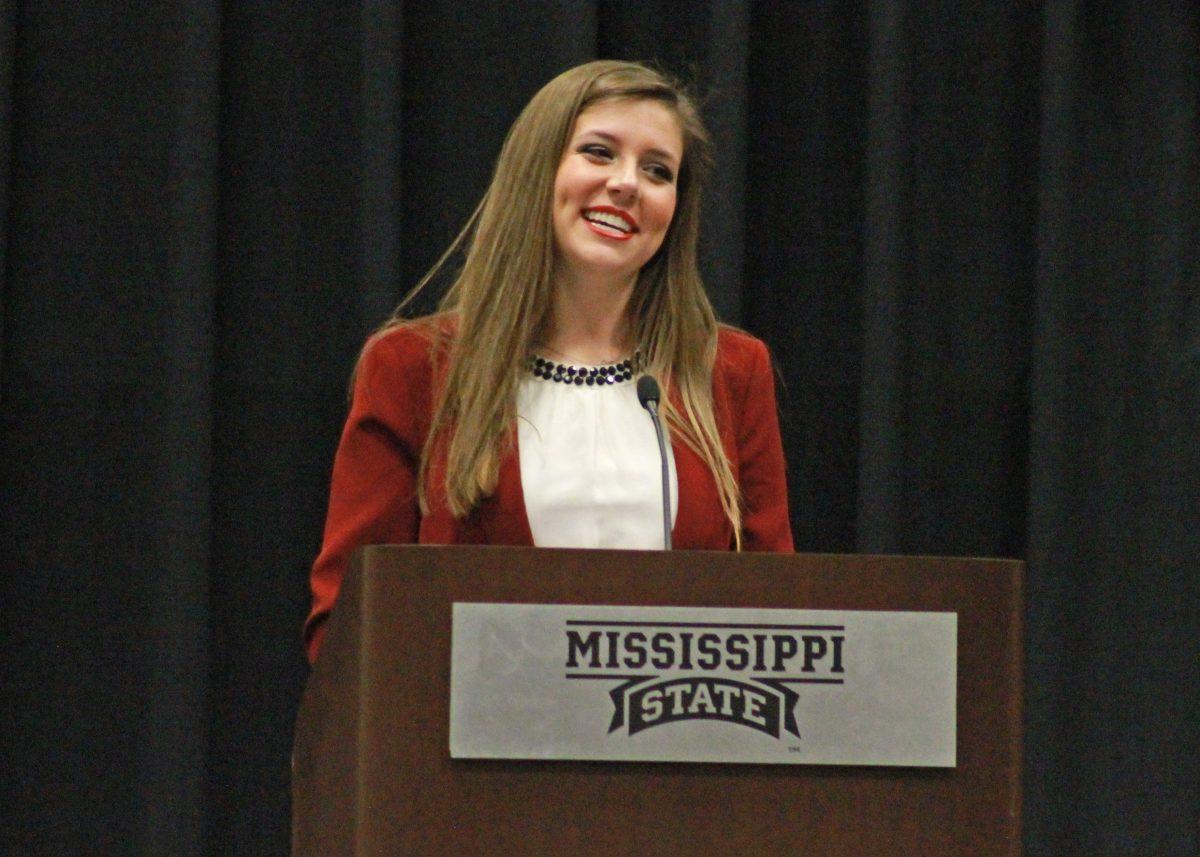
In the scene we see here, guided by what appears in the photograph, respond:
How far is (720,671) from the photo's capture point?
109 centimetres

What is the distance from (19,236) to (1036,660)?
1.79 meters

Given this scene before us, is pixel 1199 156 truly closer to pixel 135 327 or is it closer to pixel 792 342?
pixel 792 342

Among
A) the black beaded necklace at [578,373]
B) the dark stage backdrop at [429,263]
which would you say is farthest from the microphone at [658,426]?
the dark stage backdrop at [429,263]

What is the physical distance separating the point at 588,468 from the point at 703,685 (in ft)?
1.88

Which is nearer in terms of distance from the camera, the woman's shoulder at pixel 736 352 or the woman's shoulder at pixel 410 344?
the woman's shoulder at pixel 410 344

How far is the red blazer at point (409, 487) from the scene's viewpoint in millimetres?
1595

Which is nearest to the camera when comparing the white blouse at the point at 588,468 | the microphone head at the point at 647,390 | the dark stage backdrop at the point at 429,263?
the microphone head at the point at 647,390

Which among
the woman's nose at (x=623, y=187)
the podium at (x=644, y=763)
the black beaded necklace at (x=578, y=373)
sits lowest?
the podium at (x=644, y=763)

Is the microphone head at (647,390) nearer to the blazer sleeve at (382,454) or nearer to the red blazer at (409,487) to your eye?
the red blazer at (409,487)

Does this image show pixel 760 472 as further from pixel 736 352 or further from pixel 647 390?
pixel 647 390

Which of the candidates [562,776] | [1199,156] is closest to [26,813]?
[562,776]

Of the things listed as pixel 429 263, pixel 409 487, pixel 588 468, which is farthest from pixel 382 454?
pixel 429 263

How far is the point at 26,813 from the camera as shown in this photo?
93.5 inches

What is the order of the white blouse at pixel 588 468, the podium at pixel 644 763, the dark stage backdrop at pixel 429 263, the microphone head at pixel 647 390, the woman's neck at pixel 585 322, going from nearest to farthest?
the podium at pixel 644 763, the microphone head at pixel 647 390, the white blouse at pixel 588 468, the woman's neck at pixel 585 322, the dark stage backdrop at pixel 429 263
